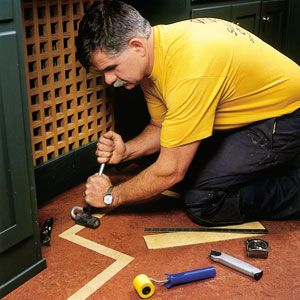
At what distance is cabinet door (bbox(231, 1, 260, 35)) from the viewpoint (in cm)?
244

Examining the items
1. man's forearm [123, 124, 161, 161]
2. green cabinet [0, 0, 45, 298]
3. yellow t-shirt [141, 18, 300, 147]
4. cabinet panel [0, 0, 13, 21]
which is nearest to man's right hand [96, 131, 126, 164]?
man's forearm [123, 124, 161, 161]

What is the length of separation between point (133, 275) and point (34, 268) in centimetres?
33

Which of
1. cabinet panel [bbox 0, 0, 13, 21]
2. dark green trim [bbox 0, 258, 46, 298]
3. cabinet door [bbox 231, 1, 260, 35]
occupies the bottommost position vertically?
dark green trim [bbox 0, 258, 46, 298]

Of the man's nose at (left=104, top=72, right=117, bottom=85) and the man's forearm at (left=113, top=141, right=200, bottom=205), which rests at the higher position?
the man's nose at (left=104, top=72, right=117, bottom=85)

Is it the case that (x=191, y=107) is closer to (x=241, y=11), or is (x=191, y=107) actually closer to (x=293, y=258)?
(x=293, y=258)

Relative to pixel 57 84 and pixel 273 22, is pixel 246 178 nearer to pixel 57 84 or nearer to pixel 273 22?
pixel 57 84

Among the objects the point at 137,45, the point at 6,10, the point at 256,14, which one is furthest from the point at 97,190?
the point at 256,14

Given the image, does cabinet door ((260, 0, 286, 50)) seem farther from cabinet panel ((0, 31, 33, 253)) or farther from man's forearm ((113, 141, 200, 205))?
cabinet panel ((0, 31, 33, 253))

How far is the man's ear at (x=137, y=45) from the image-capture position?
152 centimetres

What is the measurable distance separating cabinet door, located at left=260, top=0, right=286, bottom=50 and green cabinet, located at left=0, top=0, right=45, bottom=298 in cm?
182

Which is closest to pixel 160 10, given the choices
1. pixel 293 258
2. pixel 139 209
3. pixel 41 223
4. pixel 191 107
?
pixel 191 107

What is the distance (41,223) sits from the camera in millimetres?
1865

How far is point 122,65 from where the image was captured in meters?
1.56

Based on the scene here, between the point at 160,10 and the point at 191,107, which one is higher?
the point at 160,10
